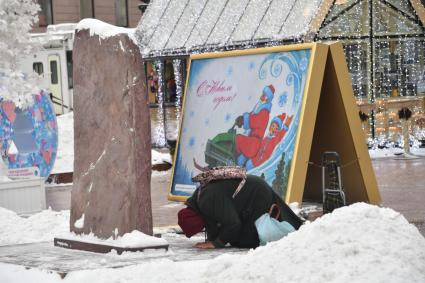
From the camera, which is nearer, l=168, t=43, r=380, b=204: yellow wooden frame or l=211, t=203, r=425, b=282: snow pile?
l=211, t=203, r=425, b=282: snow pile

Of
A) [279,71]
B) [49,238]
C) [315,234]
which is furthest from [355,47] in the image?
[315,234]

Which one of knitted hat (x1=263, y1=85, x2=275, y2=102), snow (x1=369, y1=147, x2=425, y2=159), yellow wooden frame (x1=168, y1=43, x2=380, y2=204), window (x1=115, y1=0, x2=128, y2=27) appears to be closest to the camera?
yellow wooden frame (x1=168, y1=43, x2=380, y2=204)

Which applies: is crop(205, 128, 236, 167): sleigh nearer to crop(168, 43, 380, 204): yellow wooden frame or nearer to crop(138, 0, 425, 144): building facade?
crop(168, 43, 380, 204): yellow wooden frame

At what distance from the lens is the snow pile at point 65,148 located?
21.9 metres

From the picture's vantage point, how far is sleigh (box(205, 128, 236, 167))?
1372 cm

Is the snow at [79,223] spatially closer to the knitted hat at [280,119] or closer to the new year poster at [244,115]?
the new year poster at [244,115]

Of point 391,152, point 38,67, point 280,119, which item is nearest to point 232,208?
point 280,119

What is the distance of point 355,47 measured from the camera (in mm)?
22469

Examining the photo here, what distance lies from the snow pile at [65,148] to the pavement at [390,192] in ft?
5.67

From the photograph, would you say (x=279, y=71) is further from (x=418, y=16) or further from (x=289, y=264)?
(x=418, y=16)

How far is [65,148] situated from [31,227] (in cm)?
1108

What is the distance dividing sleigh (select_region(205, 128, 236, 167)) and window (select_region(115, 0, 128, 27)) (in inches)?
1327

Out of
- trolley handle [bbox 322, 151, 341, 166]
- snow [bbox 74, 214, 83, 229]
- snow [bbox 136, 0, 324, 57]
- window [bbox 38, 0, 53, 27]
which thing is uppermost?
A: window [bbox 38, 0, 53, 27]

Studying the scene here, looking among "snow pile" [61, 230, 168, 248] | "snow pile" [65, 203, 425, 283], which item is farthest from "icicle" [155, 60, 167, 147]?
"snow pile" [65, 203, 425, 283]
